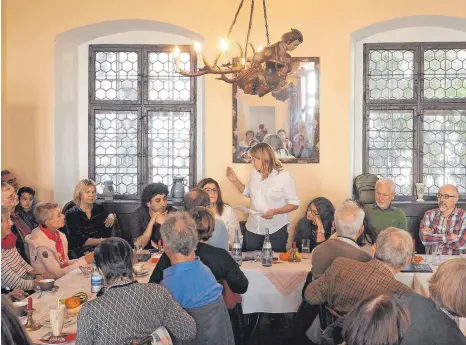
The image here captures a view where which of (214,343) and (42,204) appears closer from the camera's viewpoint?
(214,343)

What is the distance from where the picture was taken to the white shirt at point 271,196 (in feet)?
19.4

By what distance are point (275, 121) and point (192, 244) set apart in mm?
4010

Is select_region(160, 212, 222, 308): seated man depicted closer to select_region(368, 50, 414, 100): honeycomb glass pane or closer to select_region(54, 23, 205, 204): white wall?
select_region(54, 23, 205, 204): white wall

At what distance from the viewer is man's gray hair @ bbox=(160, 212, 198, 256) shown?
3.06m

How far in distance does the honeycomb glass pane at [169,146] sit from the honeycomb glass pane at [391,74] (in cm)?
228

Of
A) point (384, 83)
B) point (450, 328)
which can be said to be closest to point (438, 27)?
point (384, 83)

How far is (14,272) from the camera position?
13.5ft

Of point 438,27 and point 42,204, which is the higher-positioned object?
point 438,27

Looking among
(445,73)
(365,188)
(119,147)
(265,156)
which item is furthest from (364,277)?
(119,147)

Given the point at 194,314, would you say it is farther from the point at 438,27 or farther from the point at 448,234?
the point at 438,27

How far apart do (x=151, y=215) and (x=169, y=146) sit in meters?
1.76

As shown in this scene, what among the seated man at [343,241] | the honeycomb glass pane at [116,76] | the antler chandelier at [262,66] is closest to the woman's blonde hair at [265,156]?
the antler chandelier at [262,66]

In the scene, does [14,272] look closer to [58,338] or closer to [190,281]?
[58,338]

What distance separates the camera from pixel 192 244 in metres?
3.09
